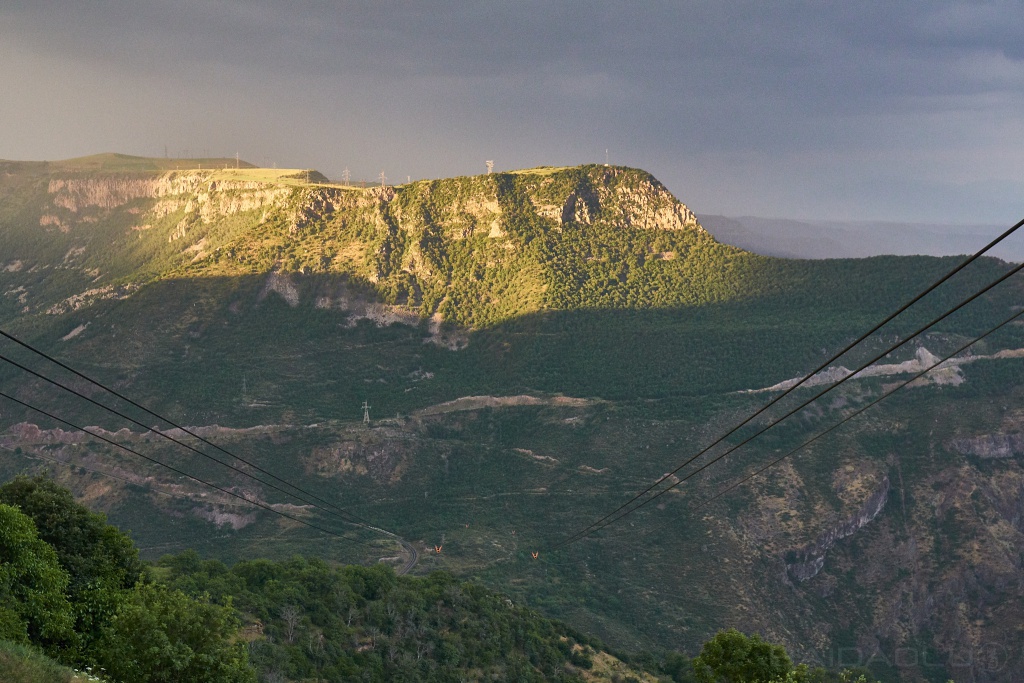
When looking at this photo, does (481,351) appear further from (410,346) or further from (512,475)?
(512,475)

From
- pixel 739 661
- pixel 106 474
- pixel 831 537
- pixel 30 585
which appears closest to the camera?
pixel 30 585

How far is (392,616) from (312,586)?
639 centimetres

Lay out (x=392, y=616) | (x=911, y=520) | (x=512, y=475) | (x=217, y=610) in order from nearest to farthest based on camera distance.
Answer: (x=217, y=610), (x=392, y=616), (x=911, y=520), (x=512, y=475)

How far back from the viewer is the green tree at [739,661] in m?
43.2

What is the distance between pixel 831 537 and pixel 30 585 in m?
103

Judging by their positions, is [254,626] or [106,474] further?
[106,474]

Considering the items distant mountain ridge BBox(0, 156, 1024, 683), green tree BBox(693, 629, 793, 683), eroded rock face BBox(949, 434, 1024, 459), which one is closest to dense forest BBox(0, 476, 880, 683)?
green tree BBox(693, 629, 793, 683)

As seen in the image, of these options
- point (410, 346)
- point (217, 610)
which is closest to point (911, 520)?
point (410, 346)

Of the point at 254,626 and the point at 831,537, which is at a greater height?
the point at 254,626

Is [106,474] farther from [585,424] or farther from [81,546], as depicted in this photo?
[81,546]

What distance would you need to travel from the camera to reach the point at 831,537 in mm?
123312

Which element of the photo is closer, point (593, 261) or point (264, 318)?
point (264, 318)

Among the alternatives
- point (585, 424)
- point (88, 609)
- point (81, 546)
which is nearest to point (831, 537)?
point (585, 424)

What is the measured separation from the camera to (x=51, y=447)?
5645 inches
